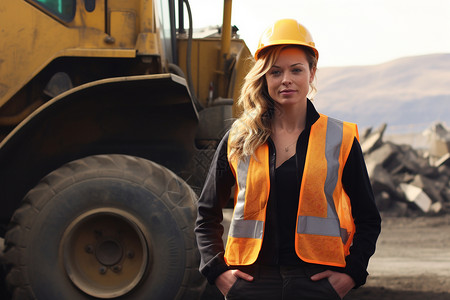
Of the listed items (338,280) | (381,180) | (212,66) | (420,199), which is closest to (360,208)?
(338,280)

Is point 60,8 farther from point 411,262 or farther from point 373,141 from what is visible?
point 373,141

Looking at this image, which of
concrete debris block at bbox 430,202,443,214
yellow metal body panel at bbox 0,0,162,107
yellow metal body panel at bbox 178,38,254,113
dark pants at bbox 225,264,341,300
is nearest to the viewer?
dark pants at bbox 225,264,341,300

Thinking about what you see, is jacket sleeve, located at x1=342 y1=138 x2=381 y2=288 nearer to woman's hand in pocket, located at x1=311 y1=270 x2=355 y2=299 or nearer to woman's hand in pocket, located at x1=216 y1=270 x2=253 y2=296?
woman's hand in pocket, located at x1=311 y1=270 x2=355 y2=299

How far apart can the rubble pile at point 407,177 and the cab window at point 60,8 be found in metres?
7.79

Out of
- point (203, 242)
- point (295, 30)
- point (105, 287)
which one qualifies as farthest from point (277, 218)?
point (105, 287)

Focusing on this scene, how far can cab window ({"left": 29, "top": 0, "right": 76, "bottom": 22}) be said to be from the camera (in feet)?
14.6

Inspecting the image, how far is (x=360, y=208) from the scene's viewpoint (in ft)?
6.81

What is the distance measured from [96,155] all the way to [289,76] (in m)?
2.44

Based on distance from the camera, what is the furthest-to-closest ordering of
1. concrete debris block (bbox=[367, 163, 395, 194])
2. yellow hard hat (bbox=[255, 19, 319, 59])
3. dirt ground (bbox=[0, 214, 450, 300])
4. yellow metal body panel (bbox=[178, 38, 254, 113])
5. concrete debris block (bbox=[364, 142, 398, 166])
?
1. concrete debris block (bbox=[364, 142, 398, 166])
2. concrete debris block (bbox=[367, 163, 395, 194])
3. yellow metal body panel (bbox=[178, 38, 254, 113])
4. dirt ground (bbox=[0, 214, 450, 300])
5. yellow hard hat (bbox=[255, 19, 319, 59])

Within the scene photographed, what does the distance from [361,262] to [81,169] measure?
2432 millimetres

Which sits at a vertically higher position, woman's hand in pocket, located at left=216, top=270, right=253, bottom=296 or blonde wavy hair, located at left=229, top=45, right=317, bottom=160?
blonde wavy hair, located at left=229, top=45, right=317, bottom=160

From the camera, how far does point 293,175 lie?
1969 millimetres

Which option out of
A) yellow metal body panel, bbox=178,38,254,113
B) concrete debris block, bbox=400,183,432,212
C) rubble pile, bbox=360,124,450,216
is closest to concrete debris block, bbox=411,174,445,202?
rubble pile, bbox=360,124,450,216

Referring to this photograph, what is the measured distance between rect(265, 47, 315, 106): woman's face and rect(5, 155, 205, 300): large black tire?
196cm
